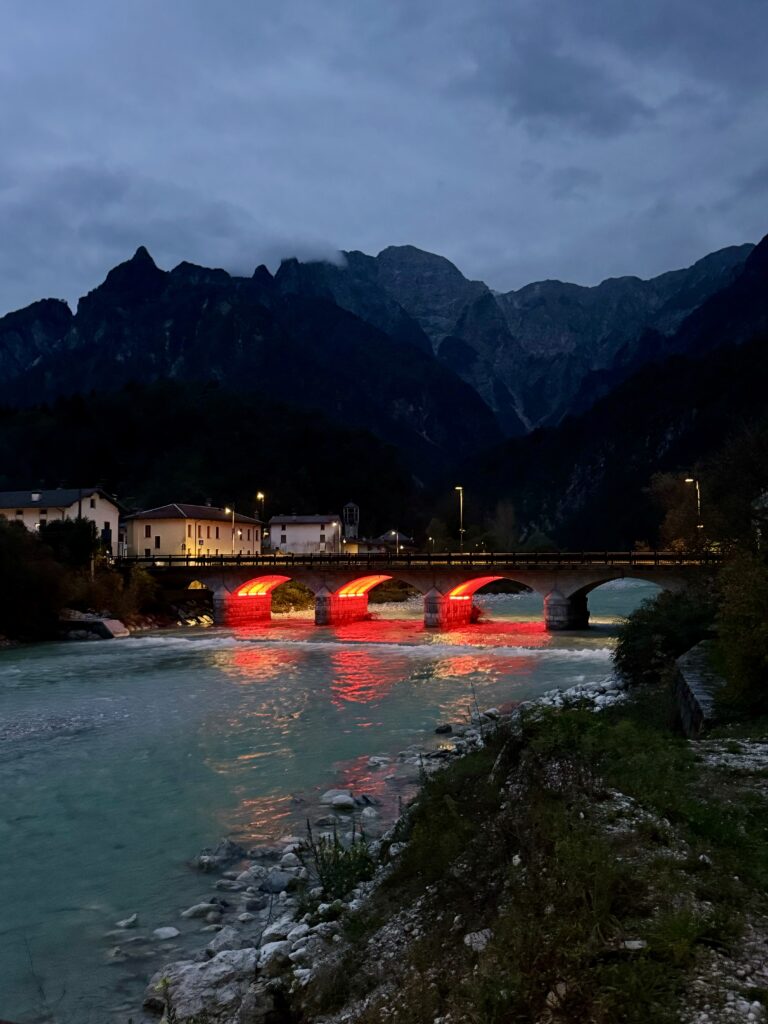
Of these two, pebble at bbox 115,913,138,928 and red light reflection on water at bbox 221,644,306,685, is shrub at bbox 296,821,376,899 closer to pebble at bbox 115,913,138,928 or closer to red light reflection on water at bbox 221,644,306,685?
pebble at bbox 115,913,138,928

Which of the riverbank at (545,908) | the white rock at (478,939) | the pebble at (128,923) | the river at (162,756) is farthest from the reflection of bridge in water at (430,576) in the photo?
the white rock at (478,939)

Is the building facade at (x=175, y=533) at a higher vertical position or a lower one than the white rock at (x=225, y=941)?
higher

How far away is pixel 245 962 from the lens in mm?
8461

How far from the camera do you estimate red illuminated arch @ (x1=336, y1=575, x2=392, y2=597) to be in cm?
6987

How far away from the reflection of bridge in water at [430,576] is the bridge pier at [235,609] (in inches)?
3.7

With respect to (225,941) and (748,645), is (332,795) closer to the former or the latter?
(225,941)

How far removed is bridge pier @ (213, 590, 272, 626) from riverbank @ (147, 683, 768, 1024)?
6128 cm

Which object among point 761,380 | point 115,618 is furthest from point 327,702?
point 761,380

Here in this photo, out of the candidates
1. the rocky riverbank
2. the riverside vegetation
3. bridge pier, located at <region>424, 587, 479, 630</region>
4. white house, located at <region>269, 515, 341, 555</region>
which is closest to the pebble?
the rocky riverbank

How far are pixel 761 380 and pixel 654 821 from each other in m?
212

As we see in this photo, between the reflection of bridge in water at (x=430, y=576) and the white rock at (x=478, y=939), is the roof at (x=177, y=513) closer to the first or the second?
the reflection of bridge in water at (x=430, y=576)

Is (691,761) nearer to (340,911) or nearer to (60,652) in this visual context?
(340,911)

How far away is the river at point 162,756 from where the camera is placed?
10312 mm

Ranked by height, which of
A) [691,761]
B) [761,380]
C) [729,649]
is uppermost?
[761,380]
